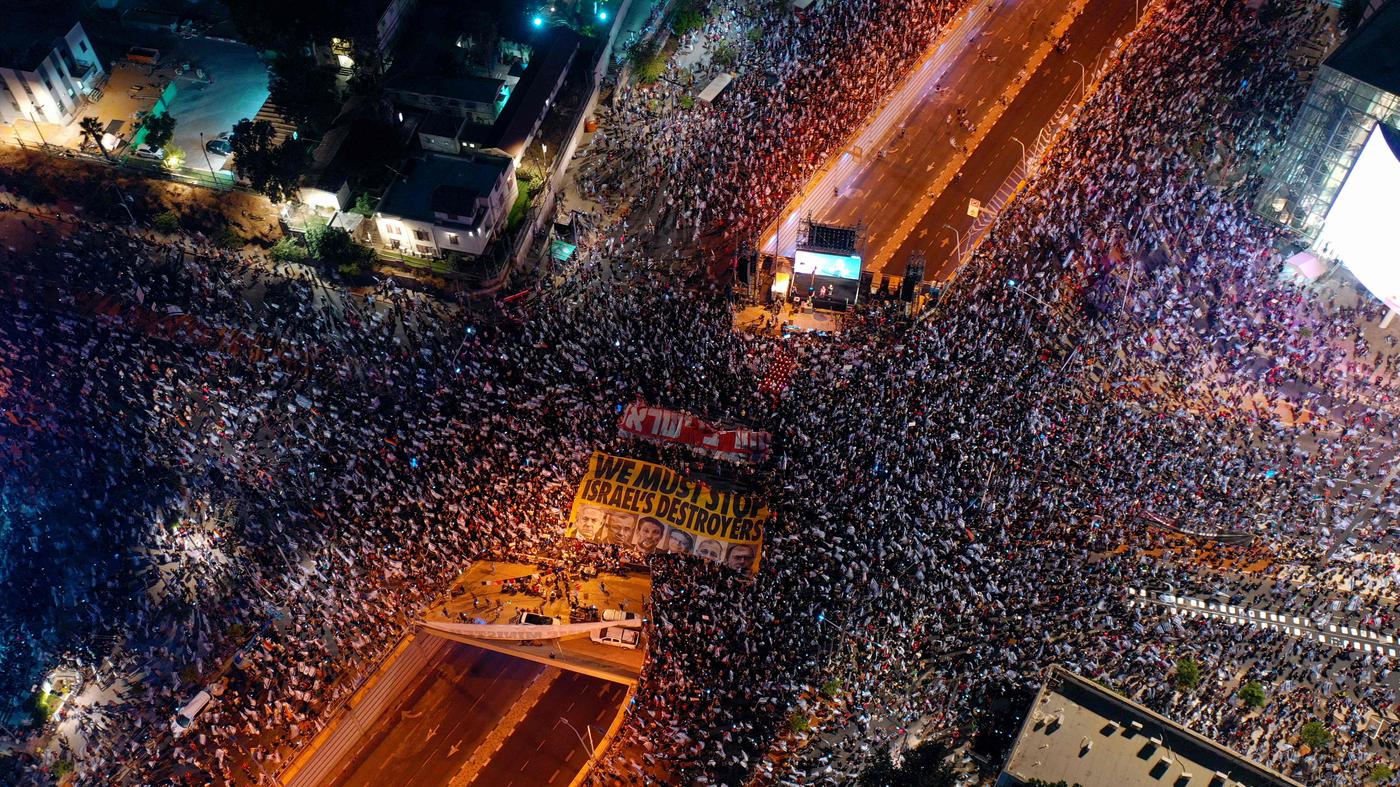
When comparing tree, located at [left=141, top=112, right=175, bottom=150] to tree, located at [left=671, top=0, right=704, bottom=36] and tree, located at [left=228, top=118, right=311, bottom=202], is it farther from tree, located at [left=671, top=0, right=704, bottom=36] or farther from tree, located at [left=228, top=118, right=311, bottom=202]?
tree, located at [left=671, top=0, right=704, bottom=36]

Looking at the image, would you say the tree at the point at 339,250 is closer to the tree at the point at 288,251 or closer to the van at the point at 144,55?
the tree at the point at 288,251

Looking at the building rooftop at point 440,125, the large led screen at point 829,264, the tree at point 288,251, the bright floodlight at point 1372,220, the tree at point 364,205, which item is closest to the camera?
the bright floodlight at point 1372,220

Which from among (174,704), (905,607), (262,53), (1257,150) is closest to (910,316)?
(905,607)

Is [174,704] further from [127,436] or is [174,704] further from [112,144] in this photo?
[112,144]

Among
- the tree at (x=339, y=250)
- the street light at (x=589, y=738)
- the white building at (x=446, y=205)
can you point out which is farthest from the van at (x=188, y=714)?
the white building at (x=446, y=205)

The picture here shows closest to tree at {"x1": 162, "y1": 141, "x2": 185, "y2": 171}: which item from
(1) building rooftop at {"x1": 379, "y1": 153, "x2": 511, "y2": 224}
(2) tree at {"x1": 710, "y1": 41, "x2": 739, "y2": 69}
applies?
(1) building rooftop at {"x1": 379, "y1": 153, "x2": 511, "y2": 224}

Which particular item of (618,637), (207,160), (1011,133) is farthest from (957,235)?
(207,160)
